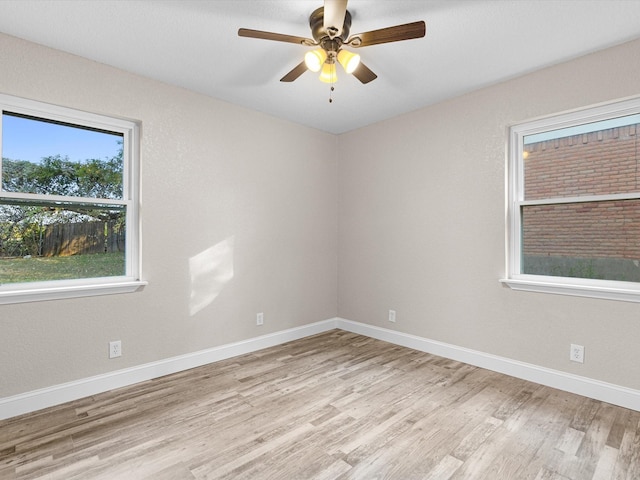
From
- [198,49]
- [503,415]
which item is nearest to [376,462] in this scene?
[503,415]

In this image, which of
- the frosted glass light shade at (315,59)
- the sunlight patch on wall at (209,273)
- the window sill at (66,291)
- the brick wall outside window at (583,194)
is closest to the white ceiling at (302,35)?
the frosted glass light shade at (315,59)

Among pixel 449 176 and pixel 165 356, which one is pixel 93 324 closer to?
pixel 165 356

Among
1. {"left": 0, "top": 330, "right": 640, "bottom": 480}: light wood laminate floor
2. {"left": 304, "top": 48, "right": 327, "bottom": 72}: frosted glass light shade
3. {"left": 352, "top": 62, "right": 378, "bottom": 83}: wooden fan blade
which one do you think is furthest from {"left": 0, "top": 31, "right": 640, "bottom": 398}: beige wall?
{"left": 304, "top": 48, "right": 327, "bottom": 72}: frosted glass light shade

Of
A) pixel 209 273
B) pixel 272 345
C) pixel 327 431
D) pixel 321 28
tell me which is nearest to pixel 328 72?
pixel 321 28

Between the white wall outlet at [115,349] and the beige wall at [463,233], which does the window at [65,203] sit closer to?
the white wall outlet at [115,349]

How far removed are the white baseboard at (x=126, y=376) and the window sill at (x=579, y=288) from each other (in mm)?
2441

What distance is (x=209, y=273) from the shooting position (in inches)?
133

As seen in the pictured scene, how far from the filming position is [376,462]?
74.9 inches

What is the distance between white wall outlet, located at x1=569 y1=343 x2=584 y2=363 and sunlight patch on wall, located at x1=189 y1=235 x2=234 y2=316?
3.06m

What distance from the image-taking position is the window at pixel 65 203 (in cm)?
248

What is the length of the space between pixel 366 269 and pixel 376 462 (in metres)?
2.54

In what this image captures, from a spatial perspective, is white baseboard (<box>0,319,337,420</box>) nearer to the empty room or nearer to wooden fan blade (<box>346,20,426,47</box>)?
the empty room

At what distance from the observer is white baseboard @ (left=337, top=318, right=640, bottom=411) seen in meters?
2.51

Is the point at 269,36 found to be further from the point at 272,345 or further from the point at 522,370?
the point at 522,370
